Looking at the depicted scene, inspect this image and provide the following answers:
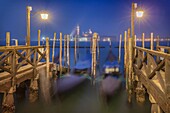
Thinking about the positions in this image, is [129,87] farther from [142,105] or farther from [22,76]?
[22,76]

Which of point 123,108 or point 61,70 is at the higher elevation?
point 61,70

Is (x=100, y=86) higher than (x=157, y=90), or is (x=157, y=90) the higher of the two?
(x=157, y=90)

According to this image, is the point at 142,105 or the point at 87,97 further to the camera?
the point at 87,97

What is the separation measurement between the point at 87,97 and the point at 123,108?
167 centimetres

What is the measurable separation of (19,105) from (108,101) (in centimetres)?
309

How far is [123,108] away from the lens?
21.3 feet

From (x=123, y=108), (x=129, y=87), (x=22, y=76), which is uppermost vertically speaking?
(x=22, y=76)

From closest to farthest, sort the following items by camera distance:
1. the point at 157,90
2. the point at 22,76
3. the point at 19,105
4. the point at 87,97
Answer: the point at 157,90
the point at 22,76
the point at 19,105
the point at 87,97

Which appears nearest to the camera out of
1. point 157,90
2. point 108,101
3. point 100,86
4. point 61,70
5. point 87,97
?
point 157,90

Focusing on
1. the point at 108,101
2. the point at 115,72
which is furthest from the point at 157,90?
the point at 115,72

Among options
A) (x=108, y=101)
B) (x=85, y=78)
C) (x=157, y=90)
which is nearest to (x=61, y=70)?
(x=85, y=78)

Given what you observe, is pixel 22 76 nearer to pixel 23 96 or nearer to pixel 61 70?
pixel 23 96

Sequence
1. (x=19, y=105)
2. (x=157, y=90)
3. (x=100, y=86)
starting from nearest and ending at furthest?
(x=157, y=90) < (x=19, y=105) < (x=100, y=86)

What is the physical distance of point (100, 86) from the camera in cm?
907
